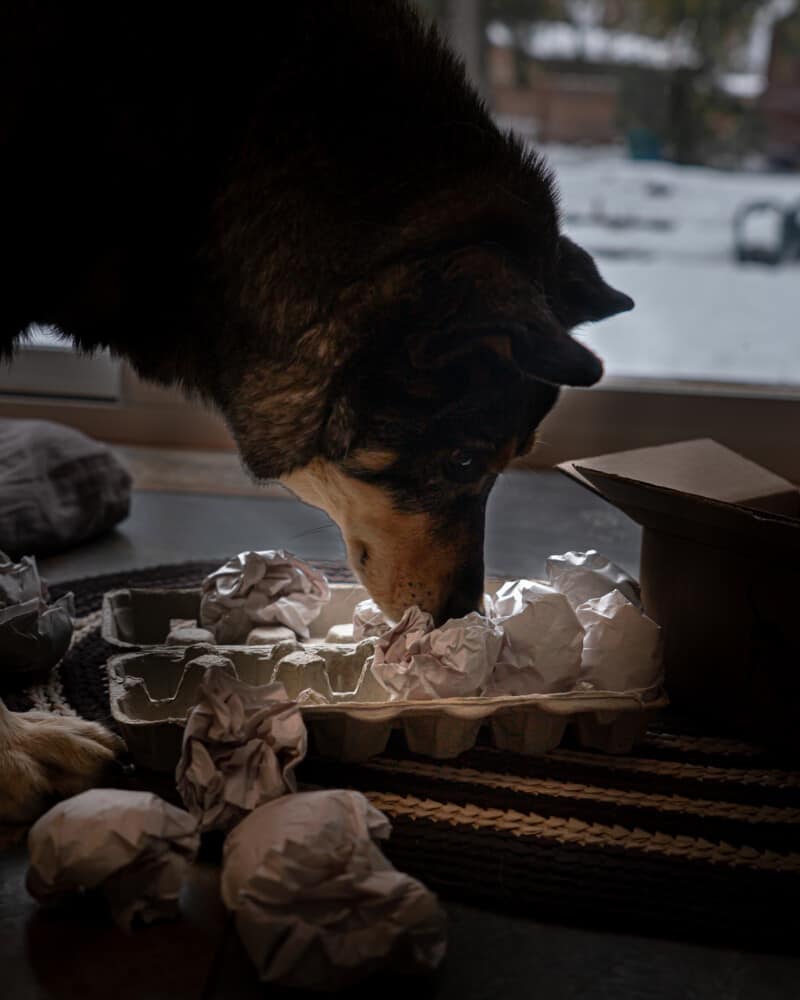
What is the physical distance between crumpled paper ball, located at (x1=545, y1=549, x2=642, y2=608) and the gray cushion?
1087 millimetres

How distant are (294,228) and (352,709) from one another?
57 cm

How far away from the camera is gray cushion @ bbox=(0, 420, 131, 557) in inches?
87.5

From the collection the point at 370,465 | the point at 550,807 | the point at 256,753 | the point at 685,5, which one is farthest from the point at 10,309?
the point at 685,5

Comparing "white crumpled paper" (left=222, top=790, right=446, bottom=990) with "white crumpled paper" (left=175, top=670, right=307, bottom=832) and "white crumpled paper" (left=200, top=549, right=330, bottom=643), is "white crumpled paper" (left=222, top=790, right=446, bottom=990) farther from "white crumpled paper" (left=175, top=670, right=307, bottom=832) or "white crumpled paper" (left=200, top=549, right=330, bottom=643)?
"white crumpled paper" (left=200, top=549, right=330, bottom=643)

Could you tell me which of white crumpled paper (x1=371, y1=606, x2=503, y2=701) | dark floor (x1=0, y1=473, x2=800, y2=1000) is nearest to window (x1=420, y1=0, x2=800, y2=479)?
white crumpled paper (x1=371, y1=606, x2=503, y2=701)

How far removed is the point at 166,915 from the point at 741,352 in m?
2.70

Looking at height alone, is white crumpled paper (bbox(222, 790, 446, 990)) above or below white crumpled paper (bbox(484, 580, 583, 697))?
below

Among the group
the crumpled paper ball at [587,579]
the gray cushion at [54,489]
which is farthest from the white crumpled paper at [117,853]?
the gray cushion at [54,489]

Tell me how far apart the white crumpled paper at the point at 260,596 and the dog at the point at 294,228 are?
323 mm

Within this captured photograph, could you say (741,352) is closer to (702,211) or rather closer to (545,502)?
(702,211)

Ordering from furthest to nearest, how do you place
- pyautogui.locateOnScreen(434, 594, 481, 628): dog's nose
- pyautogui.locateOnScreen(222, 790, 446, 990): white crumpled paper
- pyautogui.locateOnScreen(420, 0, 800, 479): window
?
pyautogui.locateOnScreen(420, 0, 800, 479): window
pyautogui.locateOnScreen(434, 594, 481, 628): dog's nose
pyautogui.locateOnScreen(222, 790, 446, 990): white crumpled paper

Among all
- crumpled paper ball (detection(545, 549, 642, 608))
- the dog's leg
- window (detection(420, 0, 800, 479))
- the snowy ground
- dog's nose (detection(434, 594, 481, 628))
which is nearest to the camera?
the dog's leg

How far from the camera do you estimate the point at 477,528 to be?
1.52 meters

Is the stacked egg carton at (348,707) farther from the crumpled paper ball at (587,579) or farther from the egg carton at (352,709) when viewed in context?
the crumpled paper ball at (587,579)
